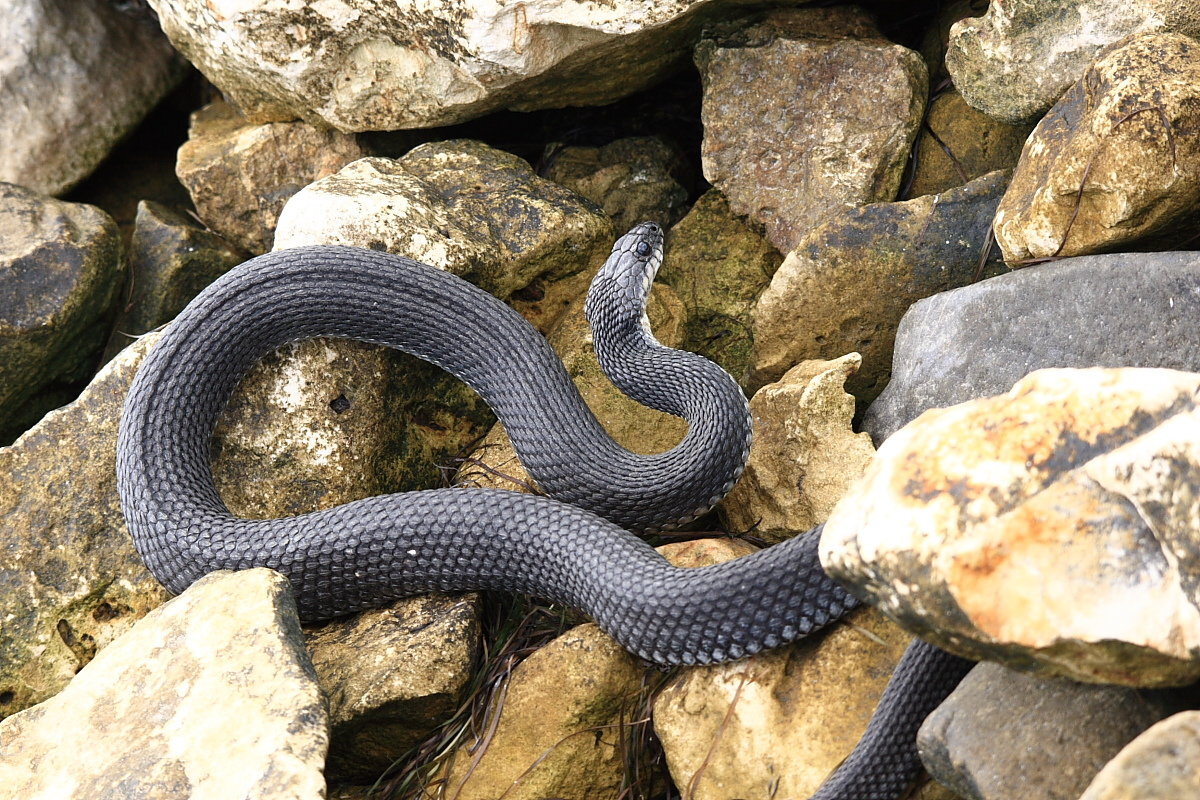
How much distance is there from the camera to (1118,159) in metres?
3.39

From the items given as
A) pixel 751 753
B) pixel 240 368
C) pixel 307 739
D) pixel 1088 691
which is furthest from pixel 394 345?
pixel 1088 691

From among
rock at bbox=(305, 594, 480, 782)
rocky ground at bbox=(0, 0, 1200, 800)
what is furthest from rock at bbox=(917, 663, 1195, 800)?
rock at bbox=(305, 594, 480, 782)

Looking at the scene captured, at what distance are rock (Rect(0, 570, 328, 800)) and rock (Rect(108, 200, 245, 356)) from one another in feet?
8.08

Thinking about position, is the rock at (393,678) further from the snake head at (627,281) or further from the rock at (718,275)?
the rock at (718,275)

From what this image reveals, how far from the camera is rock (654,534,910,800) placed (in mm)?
3270

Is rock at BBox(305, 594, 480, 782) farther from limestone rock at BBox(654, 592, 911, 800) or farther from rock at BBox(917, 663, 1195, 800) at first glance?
rock at BBox(917, 663, 1195, 800)

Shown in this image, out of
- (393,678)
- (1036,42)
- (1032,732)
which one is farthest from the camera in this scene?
(1036,42)

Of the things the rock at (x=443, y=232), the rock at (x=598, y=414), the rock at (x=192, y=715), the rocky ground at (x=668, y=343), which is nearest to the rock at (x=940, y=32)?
the rocky ground at (x=668, y=343)

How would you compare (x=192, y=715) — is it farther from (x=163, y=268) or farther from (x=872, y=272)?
(x=163, y=268)

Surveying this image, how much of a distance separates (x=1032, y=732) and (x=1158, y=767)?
1.65ft

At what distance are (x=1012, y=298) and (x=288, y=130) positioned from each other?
3964 mm

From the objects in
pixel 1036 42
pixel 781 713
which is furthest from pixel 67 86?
pixel 781 713

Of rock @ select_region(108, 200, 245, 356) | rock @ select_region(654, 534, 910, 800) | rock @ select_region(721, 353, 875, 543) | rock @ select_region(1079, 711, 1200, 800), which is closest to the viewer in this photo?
rock @ select_region(1079, 711, 1200, 800)

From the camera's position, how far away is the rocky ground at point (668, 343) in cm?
247
